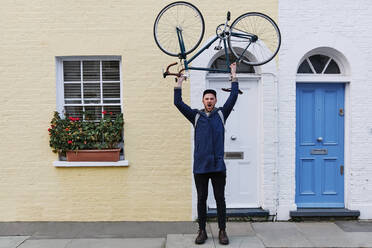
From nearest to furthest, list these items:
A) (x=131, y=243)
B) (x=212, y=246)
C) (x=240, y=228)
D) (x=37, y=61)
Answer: (x=212, y=246), (x=131, y=243), (x=240, y=228), (x=37, y=61)

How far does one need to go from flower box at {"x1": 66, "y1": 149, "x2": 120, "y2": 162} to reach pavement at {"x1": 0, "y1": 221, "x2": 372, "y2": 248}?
1162 millimetres

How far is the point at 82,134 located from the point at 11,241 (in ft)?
6.62

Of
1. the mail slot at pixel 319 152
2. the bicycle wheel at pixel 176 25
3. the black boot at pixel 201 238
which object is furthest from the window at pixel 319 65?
the black boot at pixel 201 238

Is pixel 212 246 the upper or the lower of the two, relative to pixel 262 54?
lower

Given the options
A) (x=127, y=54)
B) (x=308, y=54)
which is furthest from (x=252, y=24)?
(x=127, y=54)

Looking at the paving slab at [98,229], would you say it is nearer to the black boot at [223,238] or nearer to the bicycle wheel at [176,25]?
the black boot at [223,238]

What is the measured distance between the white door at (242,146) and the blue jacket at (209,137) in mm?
1360

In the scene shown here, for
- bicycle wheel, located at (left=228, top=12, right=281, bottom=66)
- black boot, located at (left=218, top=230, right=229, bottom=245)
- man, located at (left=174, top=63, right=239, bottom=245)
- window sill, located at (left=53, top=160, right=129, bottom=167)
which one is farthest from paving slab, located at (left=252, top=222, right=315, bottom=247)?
bicycle wheel, located at (left=228, top=12, right=281, bottom=66)

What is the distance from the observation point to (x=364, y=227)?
16.5 feet

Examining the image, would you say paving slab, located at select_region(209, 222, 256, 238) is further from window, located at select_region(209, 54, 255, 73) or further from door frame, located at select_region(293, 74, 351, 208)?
window, located at select_region(209, 54, 255, 73)

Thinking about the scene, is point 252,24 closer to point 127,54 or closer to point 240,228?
point 127,54

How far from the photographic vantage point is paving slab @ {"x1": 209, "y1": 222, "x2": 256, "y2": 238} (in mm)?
4684

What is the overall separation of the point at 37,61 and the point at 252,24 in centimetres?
393

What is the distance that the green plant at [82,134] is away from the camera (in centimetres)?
520
